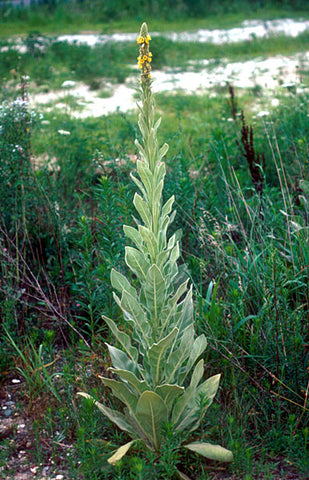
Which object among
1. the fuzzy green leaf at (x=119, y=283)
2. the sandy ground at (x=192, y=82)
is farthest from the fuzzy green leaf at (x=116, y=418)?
the sandy ground at (x=192, y=82)

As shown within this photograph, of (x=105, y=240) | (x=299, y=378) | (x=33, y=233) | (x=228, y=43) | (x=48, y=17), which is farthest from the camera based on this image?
(x=48, y=17)

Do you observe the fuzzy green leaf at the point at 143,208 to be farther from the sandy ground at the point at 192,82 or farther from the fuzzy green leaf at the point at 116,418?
the sandy ground at the point at 192,82

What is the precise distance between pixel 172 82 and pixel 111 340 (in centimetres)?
657

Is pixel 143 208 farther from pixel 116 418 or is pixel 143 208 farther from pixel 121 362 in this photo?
pixel 116 418

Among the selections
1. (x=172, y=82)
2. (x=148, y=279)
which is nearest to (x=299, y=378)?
(x=148, y=279)

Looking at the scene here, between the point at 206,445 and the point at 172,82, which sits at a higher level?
the point at 172,82

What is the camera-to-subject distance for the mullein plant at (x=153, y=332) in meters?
2.32

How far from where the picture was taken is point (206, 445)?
242 centimetres

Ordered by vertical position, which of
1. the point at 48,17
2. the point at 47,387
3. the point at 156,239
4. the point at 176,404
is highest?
the point at 48,17

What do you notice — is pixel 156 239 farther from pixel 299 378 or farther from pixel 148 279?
pixel 299 378

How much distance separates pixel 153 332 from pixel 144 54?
116 centimetres

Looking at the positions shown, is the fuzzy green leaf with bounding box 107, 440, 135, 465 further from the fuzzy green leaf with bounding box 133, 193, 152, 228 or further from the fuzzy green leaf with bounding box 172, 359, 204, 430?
the fuzzy green leaf with bounding box 133, 193, 152, 228

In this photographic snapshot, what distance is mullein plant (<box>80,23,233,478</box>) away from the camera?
232 centimetres

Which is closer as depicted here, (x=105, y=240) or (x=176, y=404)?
(x=176, y=404)
